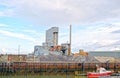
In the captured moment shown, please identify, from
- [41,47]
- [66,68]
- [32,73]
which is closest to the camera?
[32,73]

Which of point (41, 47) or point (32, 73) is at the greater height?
point (41, 47)

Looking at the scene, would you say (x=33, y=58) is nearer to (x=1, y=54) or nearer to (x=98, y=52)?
(x=1, y=54)

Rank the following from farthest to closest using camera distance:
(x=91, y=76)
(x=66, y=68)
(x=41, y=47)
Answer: (x=41, y=47) → (x=66, y=68) → (x=91, y=76)

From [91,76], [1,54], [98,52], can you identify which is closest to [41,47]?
[1,54]

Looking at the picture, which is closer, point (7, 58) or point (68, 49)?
point (7, 58)

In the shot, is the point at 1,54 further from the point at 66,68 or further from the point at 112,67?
the point at 112,67

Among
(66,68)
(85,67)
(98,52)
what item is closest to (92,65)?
(85,67)

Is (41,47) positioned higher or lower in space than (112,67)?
higher

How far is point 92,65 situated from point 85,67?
8.73 ft

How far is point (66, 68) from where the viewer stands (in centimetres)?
7512

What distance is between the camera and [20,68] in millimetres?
70375

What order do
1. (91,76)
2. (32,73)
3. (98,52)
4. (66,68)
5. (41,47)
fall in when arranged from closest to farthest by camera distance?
(91,76) < (32,73) < (66,68) < (41,47) < (98,52)

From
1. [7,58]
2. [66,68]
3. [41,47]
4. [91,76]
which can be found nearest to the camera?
[91,76]

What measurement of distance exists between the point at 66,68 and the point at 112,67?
47.3ft
